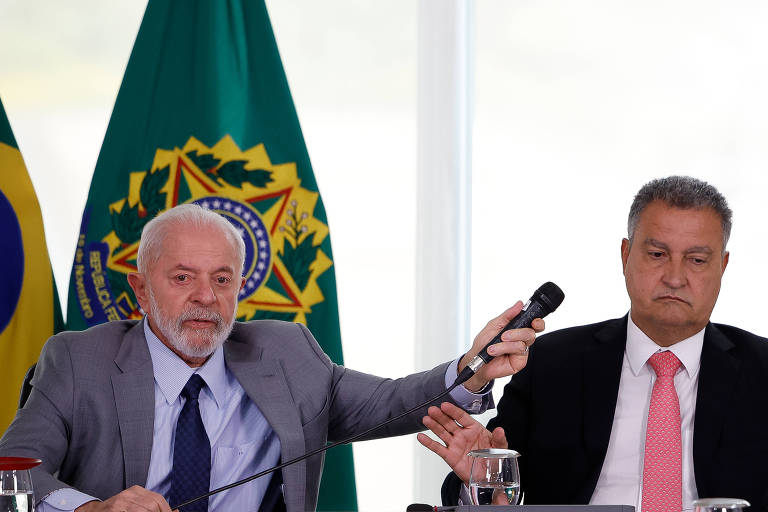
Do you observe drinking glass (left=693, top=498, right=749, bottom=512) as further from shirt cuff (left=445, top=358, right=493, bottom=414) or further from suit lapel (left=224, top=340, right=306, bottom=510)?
suit lapel (left=224, top=340, right=306, bottom=510)

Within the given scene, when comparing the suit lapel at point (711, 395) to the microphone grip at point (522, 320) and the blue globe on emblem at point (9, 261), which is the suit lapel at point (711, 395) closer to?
the microphone grip at point (522, 320)

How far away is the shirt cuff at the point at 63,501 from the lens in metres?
2.17

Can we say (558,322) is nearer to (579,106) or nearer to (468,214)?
(468,214)

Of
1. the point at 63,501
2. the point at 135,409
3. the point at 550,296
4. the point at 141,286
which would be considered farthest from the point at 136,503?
the point at 550,296

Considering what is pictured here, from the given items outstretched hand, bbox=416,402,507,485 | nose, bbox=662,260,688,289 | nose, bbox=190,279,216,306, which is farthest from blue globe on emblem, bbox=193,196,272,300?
nose, bbox=662,260,688,289

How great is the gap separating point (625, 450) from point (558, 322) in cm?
141

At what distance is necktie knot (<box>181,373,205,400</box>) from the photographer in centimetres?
262

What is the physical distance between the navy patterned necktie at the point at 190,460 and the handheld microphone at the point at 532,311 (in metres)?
0.77

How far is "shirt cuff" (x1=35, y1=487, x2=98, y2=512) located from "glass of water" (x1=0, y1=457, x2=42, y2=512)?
16.7 inches

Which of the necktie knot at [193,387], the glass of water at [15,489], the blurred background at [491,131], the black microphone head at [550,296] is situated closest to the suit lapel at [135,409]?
the necktie knot at [193,387]

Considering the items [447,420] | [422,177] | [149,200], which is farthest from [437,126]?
[447,420]

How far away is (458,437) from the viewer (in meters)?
2.34

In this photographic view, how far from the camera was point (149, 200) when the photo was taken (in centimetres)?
361

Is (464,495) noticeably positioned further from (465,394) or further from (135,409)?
(135,409)
